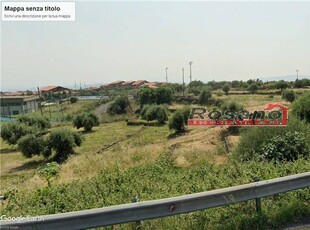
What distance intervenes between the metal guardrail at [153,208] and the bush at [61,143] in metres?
28.7

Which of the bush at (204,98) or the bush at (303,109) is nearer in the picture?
the bush at (303,109)

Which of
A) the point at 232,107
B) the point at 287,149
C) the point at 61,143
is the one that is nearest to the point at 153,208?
the point at 287,149

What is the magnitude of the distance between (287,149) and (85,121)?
1783 inches

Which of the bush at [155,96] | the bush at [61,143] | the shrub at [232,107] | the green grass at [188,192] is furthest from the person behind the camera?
the bush at [155,96]

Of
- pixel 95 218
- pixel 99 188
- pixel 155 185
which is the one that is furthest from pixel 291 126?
pixel 95 218

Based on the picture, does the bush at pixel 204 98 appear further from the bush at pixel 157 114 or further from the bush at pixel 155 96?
the bush at pixel 157 114

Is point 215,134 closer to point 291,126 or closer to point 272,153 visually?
point 291,126

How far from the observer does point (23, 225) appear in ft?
11.1

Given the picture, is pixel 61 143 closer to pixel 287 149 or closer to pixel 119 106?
pixel 287 149

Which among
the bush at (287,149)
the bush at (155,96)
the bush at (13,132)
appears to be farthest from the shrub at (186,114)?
the bush at (287,149)

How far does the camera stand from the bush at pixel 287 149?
317 inches

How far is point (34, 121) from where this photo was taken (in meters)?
47.8

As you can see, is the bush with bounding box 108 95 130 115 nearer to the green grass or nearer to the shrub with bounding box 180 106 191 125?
the shrub with bounding box 180 106 191 125

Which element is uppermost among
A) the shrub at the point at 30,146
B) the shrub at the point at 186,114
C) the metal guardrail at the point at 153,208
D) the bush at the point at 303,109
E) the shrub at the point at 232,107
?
the bush at the point at 303,109
